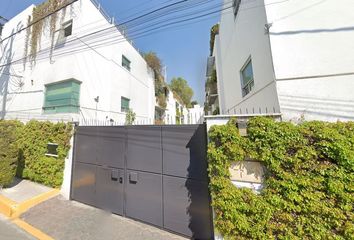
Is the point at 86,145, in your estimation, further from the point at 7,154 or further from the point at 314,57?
the point at 314,57

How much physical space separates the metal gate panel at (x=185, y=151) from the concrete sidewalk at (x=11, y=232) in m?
3.59

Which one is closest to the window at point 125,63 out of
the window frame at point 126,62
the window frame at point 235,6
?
the window frame at point 126,62

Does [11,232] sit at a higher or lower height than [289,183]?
lower

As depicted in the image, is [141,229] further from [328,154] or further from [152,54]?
[152,54]

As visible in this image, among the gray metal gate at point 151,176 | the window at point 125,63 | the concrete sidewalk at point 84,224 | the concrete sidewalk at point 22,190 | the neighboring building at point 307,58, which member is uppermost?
the window at point 125,63

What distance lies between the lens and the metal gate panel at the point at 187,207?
374 cm

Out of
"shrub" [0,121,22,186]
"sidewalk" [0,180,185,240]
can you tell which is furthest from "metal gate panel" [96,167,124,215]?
"shrub" [0,121,22,186]

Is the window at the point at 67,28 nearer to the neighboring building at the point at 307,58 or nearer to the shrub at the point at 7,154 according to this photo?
the shrub at the point at 7,154

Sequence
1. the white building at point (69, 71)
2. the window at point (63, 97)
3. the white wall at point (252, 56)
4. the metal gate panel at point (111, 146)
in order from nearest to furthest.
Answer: the white wall at point (252, 56), the metal gate panel at point (111, 146), the window at point (63, 97), the white building at point (69, 71)

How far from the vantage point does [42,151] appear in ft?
22.9

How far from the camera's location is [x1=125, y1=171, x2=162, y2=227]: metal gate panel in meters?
4.24

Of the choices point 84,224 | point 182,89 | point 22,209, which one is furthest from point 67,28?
point 182,89

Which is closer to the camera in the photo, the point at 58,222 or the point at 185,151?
the point at 185,151

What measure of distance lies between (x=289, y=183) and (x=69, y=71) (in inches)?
398
